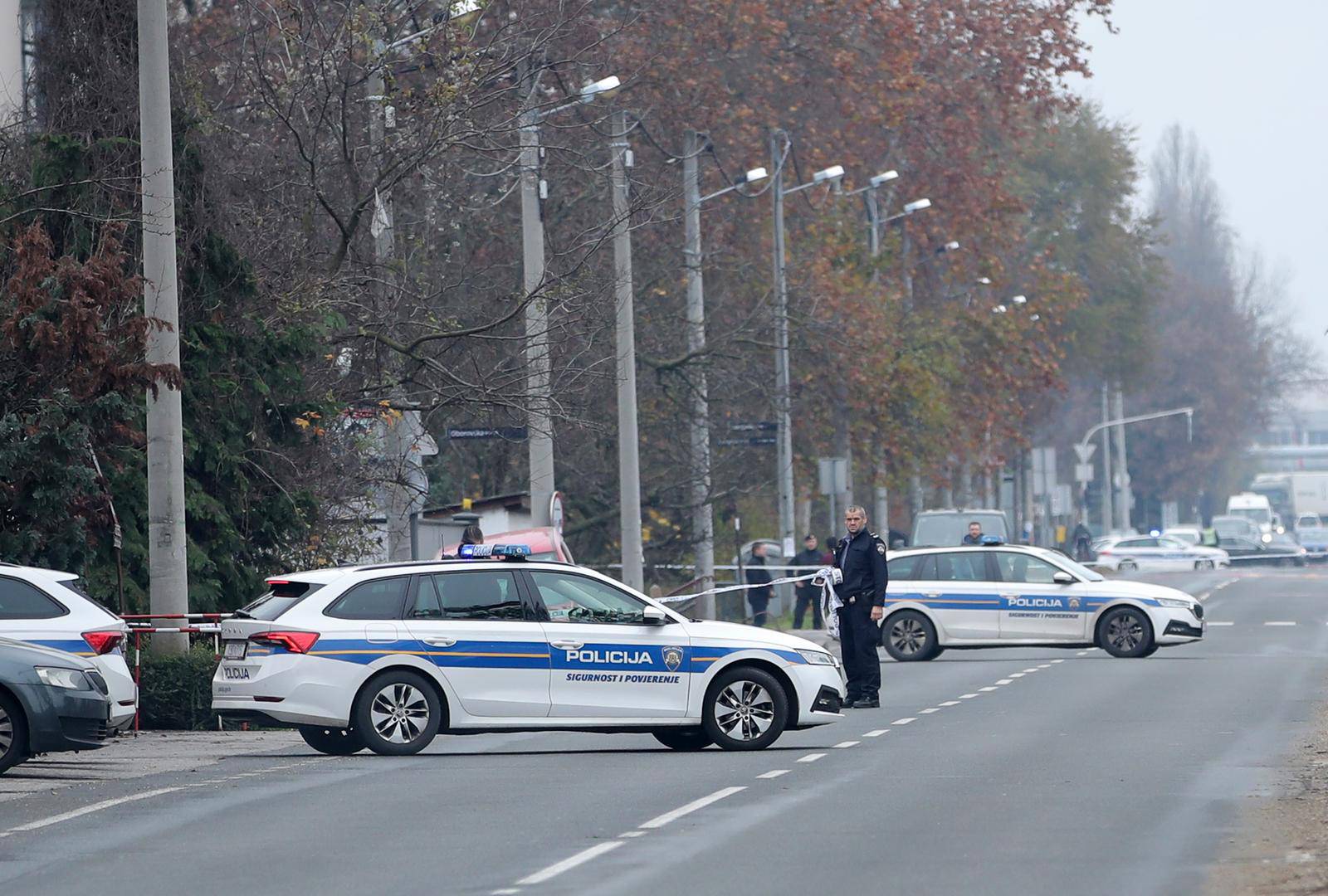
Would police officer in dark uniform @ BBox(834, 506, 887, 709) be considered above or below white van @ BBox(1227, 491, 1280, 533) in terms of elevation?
below

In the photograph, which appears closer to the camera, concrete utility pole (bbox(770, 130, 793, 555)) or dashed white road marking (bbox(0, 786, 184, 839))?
dashed white road marking (bbox(0, 786, 184, 839))

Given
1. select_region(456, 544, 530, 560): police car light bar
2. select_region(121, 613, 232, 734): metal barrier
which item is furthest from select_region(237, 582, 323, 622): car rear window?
select_region(121, 613, 232, 734): metal barrier

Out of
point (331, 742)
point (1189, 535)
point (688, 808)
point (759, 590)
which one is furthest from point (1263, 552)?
point (688, 808)

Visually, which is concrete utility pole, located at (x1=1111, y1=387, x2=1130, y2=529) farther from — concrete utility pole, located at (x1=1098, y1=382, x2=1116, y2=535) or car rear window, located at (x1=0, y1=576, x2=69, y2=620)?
car rear window, located at (x1=0, y1=576, x2=69, y2=620)

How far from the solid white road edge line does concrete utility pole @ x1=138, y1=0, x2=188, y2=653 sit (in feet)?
31.4

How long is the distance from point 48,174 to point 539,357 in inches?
204

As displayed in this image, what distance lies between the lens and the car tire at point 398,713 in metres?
16.8

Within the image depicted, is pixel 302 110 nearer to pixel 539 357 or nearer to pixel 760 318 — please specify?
pixel 539 357

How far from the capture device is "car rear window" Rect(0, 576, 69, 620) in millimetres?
16391

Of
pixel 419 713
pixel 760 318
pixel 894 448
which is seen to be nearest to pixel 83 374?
pixel 419 713

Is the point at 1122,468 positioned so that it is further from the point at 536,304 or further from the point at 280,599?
the point at 280,599

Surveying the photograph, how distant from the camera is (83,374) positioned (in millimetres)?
19781

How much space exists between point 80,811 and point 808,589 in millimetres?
25631

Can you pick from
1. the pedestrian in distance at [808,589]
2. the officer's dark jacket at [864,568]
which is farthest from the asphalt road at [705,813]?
the pedestrian in distance at [808,589]
